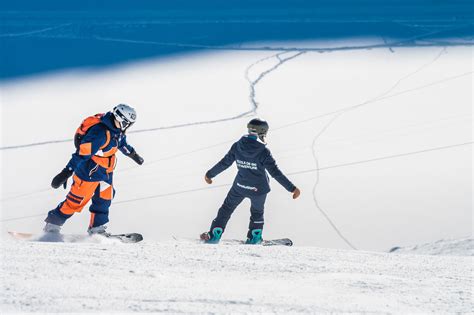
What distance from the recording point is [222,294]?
2930mm

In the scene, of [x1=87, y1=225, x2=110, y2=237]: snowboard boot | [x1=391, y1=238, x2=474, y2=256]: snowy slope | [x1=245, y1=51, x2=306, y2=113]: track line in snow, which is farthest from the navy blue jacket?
[x1=245, y1=51, x2=306, y2=113]: track line in snow

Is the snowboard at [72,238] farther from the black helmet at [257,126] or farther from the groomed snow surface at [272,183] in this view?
the black helmet at [257,126]

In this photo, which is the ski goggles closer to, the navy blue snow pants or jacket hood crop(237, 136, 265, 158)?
jacket hood crop(237, 136, 265, 158)

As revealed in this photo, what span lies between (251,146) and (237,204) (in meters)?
0.49

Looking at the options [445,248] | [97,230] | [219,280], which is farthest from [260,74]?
[219,280]

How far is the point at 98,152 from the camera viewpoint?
4332 millimetres

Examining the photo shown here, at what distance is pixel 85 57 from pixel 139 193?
438 cm

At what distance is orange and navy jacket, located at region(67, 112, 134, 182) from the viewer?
4227 mm

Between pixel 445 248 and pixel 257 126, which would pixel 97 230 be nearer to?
pixel 257 126

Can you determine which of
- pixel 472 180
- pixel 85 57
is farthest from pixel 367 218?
pixel 85 57

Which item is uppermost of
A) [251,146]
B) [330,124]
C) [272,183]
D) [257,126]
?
[330,124]

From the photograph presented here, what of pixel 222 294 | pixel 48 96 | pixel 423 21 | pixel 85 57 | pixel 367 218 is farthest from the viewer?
pixel 423 21

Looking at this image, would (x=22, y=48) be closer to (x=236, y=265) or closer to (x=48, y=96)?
(x=48, y=96)

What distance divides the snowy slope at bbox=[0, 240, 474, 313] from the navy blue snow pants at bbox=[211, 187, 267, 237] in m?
0.61
